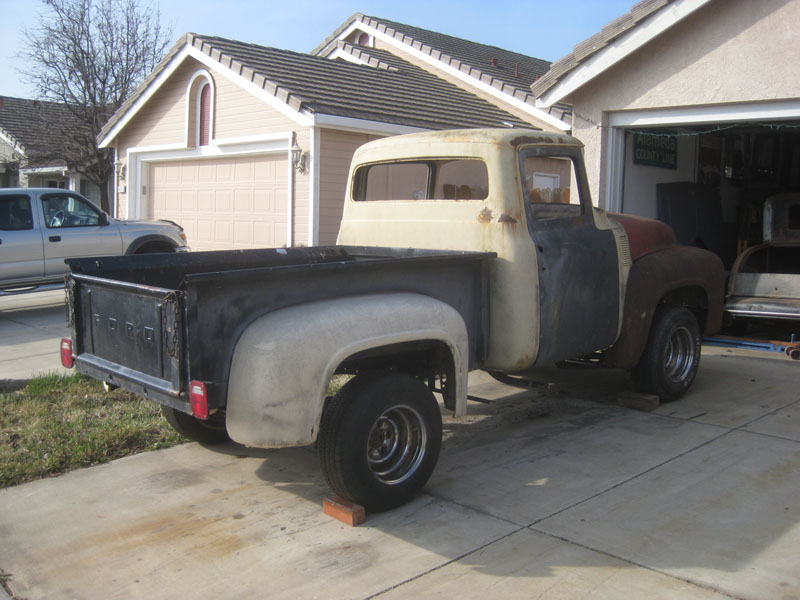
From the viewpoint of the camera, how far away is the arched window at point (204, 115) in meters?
14.5

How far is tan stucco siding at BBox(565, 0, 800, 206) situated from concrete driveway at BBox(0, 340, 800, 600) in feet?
14.7

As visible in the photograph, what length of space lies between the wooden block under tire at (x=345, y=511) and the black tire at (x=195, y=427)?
1.20 meters

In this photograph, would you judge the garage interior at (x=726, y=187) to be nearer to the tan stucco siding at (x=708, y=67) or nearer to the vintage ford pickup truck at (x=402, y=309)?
the tan stucco siding at (x=708, y=67)

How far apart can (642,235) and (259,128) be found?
8.63 m

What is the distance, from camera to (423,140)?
18.1 ft

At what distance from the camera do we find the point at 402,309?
411 cm

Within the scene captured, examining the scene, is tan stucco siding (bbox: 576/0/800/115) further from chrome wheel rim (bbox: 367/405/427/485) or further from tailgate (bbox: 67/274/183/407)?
tailgate (bbox: 67/274/183/407)

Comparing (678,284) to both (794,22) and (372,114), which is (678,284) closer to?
(794,22)

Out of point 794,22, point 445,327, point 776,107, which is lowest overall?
point 445,327

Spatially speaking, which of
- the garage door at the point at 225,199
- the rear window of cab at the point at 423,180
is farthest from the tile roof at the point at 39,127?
the rear window of cab at the point at 423,180

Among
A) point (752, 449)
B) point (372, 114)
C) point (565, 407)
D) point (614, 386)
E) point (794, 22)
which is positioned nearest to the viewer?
point (752, 449)

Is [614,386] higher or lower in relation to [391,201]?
lower

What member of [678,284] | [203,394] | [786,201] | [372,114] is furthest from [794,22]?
[203,394]

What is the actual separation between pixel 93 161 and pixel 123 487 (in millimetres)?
Result: 18678
